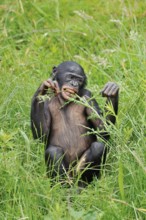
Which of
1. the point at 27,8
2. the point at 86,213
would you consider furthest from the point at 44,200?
the point at 27,8

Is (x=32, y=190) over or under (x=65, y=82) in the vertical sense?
under

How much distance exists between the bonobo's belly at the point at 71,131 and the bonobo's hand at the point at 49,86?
0.22m

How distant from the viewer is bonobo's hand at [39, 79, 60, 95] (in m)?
6.13

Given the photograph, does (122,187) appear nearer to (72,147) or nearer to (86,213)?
(86,213)

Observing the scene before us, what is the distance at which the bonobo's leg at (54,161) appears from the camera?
6.07m

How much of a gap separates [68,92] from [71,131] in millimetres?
268

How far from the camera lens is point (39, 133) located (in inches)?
250

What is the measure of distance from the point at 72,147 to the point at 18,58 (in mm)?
2010

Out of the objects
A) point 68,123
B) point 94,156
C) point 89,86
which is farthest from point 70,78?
point 89,86

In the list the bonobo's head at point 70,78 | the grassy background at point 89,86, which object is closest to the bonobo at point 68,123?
the bonobo's head at point 70,78

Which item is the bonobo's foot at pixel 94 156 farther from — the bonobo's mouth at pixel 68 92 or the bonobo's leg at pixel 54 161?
the bonobo's mouth at pixel 68 92

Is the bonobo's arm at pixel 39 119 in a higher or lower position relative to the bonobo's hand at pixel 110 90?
lower

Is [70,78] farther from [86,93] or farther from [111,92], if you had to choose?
[111,92]

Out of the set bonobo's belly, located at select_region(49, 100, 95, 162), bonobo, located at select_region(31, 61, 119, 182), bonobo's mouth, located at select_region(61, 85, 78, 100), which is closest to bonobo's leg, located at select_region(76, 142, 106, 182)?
bonobo, located at select_region(31, 61, 119, 182)
